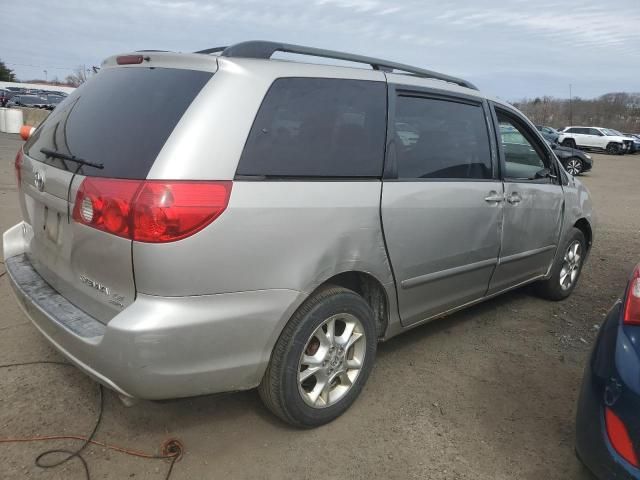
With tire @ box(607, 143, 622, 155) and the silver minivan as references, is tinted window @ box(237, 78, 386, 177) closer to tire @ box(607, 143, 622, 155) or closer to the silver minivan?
the silver minivan

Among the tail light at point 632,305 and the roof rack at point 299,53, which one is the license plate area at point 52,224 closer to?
the roof rack at point 299,53

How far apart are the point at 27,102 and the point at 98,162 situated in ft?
108

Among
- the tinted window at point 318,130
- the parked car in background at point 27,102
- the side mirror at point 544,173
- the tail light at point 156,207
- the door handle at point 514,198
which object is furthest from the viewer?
the parked car in background at point 27,102

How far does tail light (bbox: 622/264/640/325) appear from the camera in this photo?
206 cm

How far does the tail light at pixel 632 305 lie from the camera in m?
2.06

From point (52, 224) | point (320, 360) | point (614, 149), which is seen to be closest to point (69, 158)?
point (52, 224)

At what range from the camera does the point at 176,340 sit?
2023 millimetres

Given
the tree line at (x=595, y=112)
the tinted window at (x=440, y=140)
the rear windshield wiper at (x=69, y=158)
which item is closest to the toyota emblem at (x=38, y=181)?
the rear windshield wiper at (x=69, y=158)

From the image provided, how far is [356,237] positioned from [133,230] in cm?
105

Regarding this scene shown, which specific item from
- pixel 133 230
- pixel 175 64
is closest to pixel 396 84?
pixel 175 64

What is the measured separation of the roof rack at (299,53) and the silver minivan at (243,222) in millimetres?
10

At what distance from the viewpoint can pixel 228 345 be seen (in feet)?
7.11

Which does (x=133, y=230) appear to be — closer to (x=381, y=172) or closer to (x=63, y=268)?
(x=63, y=268)

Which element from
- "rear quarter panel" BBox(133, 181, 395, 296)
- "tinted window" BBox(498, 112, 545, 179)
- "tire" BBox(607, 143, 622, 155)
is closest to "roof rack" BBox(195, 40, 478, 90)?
"rear quarter panel" BBox(133, 181, 395, 296)
